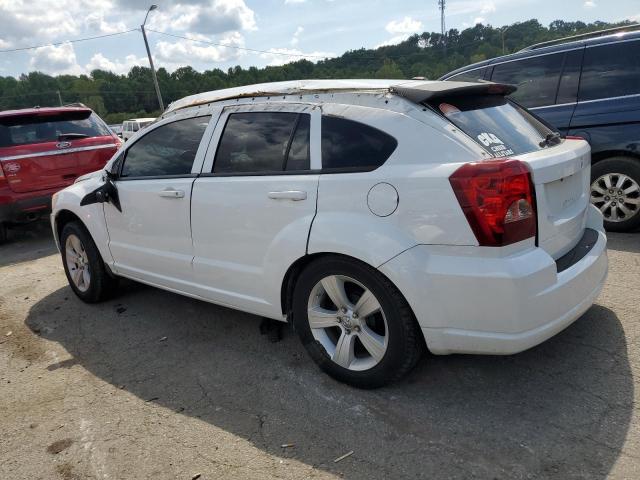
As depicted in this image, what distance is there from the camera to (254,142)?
10.8ft

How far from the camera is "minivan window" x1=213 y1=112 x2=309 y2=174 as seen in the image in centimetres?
306

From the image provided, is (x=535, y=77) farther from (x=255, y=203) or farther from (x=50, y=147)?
(x=50, y=147)

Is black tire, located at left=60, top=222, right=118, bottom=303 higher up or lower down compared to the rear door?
lower down

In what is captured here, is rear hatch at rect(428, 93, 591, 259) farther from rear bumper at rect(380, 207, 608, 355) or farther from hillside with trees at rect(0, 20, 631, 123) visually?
hillside with trees at rect(0, 20, 631, 123)

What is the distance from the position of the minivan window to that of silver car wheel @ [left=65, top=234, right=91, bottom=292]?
2.04 meters

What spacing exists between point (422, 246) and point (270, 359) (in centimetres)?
145

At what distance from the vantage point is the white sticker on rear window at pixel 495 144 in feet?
8.68

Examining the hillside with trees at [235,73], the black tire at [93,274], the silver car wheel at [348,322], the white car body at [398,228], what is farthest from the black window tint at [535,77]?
the hillside with trees at [235,73]

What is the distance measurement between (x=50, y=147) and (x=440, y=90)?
6227 mm

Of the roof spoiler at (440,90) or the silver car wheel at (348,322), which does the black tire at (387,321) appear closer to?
the silver car wheel at (348,322)

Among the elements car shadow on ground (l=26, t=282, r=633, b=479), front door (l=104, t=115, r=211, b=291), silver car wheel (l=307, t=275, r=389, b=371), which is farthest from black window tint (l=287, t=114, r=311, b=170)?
car shadow on ground (l=26, t=282, r=633, b=479)

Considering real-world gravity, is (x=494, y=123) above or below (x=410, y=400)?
above

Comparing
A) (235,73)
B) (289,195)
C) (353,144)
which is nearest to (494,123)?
(353,144)

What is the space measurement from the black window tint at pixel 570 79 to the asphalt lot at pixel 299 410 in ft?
7.56
